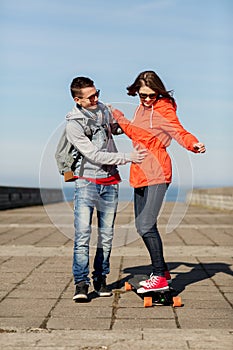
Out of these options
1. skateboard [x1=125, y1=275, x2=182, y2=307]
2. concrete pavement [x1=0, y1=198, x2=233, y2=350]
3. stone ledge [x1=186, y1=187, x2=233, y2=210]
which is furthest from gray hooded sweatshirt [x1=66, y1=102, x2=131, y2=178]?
stone ledge [x1=186, y1=187, x2=233, y2=210]

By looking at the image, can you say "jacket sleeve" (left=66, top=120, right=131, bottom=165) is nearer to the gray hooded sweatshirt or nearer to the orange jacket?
the gray hooded sweatshirt

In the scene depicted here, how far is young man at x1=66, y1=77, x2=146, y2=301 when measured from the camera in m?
5.12

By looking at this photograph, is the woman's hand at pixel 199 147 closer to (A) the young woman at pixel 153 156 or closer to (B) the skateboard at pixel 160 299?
(A) the young woman at pixel 153 156

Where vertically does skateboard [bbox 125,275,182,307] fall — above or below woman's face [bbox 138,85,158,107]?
below

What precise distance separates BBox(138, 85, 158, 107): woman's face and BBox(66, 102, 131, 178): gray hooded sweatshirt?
36 centimetres

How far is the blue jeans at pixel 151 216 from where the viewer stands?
5.16 metres

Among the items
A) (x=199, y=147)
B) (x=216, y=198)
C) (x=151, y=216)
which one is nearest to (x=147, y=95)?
(x=199, y=147)

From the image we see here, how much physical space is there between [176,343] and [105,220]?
68.3 inches

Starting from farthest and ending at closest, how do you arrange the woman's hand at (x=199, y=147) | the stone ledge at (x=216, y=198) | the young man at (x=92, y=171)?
the stone ledge at (x=216, y=198), the young man at (x=92, y=171), the woman's hand at (x=199, y=147)

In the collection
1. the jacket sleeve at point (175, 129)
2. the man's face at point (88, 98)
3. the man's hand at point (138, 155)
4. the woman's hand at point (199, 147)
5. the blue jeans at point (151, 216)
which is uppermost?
the man's face at point (88, 98)

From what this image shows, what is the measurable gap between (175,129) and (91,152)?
72cm

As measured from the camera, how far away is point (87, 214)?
5312 mm

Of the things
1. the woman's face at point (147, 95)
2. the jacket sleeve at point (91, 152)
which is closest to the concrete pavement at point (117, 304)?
the jacket sleeve at point (91, 152)

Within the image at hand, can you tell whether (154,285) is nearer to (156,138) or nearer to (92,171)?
(92,171)
